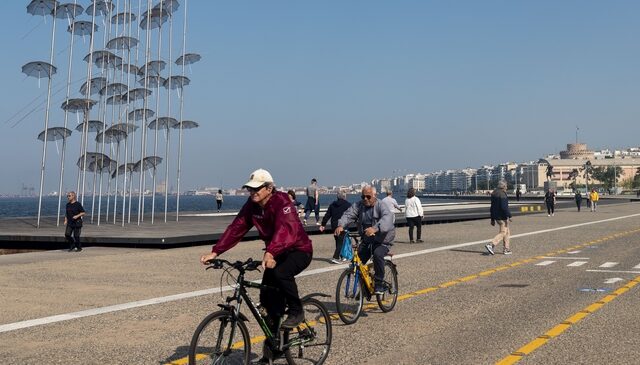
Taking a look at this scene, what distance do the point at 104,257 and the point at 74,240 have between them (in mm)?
3229

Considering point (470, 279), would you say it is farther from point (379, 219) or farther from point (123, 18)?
point (123, 18)

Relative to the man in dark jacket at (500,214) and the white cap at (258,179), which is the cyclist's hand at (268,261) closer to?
the white cap at (258,179)

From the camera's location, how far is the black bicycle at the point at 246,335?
5.57 m

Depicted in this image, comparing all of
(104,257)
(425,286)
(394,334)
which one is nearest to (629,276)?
(425,286)

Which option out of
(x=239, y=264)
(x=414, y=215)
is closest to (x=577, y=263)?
(x=414, y=215)

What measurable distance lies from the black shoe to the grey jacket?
10.4 ft

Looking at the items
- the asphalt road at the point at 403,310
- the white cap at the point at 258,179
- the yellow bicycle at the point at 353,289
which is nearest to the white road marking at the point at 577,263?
the asphalt road at the point at 403,310

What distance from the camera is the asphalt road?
283 inches

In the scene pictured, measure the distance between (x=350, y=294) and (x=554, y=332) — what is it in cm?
255

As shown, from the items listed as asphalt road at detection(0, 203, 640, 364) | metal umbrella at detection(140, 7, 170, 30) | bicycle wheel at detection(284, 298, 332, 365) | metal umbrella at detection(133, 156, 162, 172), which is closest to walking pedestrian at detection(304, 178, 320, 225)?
metal umbrella at detection(133, 156, 162, 172)

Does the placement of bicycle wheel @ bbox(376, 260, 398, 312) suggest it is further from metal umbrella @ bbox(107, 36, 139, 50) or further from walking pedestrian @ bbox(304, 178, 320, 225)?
metal umbrella @ bbox(107, 36, 139, 50)

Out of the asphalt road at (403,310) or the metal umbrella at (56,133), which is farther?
the metal umbrella at (56,133)

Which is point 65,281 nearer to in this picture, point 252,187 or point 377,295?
point 377,295

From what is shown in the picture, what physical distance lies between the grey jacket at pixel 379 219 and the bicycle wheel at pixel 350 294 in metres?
0.72
